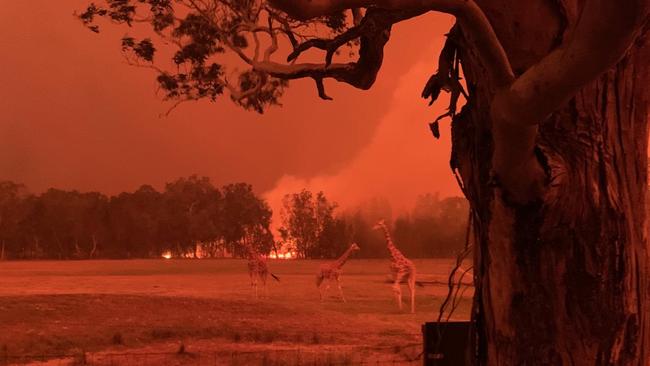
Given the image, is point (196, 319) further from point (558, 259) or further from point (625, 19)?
point (625, 19)

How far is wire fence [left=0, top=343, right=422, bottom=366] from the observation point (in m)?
5.57

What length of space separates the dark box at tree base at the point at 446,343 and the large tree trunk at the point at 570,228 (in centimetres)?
6

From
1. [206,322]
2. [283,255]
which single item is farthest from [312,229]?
[206,322]

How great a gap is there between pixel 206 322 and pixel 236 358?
2.23 meters

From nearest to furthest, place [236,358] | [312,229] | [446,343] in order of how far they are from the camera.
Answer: [446,343] → [236,358] → [312,229]

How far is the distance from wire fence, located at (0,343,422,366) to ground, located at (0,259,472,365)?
10mm

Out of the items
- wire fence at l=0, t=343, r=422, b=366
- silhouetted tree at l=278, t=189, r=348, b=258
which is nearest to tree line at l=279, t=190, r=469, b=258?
silhouetted tree at l=278, t=189, r=348, b=258

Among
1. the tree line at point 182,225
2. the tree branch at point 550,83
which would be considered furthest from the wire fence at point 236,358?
the tree line at point 182,225

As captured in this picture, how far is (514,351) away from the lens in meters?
1.97

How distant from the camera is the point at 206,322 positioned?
789 cm

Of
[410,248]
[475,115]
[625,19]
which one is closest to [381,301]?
[410,248]

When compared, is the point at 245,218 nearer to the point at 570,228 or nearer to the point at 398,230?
the point at 398,230

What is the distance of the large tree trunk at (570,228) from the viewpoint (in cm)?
189

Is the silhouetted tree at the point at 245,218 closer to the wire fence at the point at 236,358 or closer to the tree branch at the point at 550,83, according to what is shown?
the wire fence at the point at 236,358
